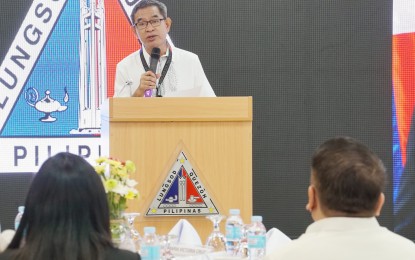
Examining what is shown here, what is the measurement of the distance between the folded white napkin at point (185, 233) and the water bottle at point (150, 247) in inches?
18.2

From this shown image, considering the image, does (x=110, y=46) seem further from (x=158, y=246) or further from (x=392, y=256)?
(x=392, y=256)

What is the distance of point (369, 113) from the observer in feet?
18.9

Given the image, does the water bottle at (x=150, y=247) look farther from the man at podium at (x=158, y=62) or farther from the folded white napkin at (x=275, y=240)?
the man at podium at (x=158, y=62)

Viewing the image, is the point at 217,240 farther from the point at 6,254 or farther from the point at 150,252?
the point at 6,254

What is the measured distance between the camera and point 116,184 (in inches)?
98.3

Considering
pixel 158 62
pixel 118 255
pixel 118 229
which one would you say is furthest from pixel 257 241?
pixel 158 62

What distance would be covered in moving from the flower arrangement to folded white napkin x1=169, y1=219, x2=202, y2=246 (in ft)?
1.80

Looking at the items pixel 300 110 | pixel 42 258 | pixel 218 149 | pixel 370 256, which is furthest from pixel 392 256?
pixel 300 110

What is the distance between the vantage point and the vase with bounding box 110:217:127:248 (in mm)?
2498

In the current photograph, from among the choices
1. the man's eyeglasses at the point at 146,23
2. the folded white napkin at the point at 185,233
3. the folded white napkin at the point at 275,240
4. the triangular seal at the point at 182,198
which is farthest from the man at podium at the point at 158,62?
the folded white napkin at the point at 275,240

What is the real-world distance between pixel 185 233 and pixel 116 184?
26.2 inches

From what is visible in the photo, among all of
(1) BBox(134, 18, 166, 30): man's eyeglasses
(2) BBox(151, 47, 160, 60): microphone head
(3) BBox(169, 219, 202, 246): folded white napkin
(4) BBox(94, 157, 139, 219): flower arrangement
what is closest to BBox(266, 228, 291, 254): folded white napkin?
(3) BBox(169, 219, 202, 246): folded white napkin

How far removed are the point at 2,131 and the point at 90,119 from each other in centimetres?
69

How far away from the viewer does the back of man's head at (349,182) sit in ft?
6.11
